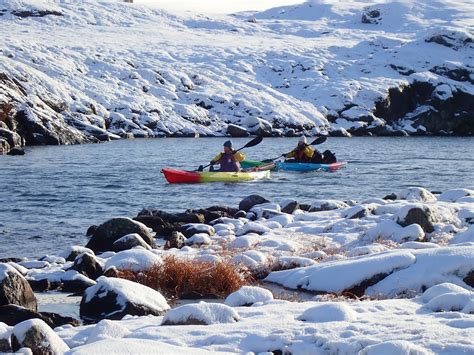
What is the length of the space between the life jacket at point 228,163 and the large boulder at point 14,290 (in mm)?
19217

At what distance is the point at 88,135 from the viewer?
57.0m

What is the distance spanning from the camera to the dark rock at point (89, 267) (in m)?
12.2

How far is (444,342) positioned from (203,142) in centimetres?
4941

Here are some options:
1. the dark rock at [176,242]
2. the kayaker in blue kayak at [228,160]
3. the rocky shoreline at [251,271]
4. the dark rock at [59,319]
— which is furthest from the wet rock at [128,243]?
the kayaker in blue kayak at [228,160]

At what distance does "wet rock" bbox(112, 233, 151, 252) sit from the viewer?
1437cm

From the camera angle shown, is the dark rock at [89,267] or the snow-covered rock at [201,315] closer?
the snow-covered rock at [201,315]

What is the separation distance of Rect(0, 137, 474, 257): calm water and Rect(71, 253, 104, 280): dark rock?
328 centimetres

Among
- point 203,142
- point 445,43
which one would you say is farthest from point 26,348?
point 445,43

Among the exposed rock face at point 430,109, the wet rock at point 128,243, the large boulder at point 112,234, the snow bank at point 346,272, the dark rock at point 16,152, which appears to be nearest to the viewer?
the snow bank at point 346,272

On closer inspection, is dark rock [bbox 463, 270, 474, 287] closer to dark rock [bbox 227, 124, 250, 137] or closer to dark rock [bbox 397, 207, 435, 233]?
dark rock [bbox 397, 207, 435, 233]

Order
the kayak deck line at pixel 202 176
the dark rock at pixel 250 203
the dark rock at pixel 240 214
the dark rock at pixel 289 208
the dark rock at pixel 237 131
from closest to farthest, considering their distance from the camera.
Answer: the dark rock at pixel 240 214
the dark rock at pixel 289 208
the dark rock at pixel 250 203
the kayak deck line at pixel 202 176
the dark rock at pixel 237 131

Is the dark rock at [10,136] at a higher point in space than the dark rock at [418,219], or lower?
lower

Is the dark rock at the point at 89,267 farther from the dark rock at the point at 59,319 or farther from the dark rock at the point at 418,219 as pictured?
the dark rock at the point at 418,219

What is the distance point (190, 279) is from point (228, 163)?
17607 millimetres
